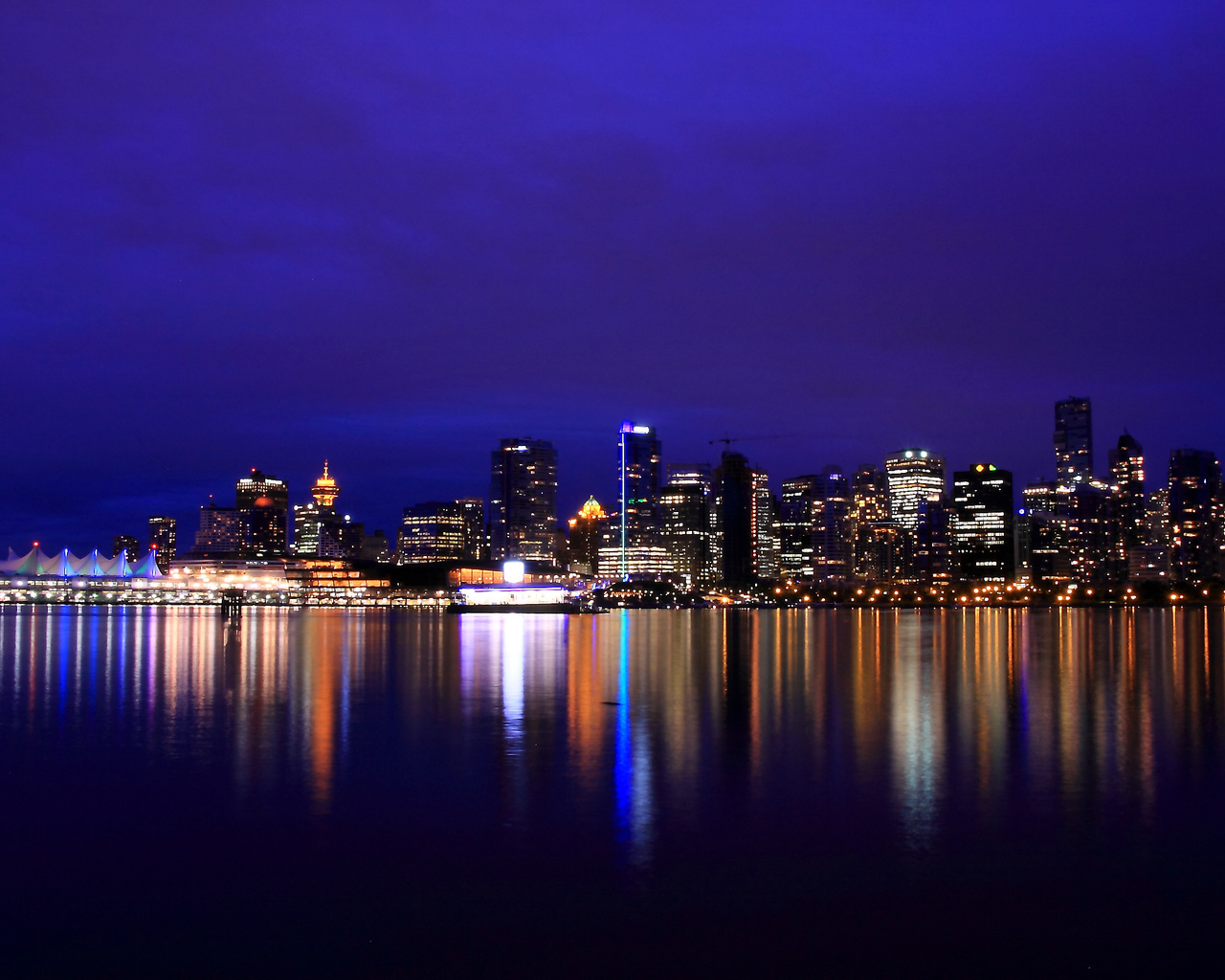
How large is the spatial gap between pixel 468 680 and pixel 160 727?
15.7 metres

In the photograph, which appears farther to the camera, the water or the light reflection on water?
the light reflection on water

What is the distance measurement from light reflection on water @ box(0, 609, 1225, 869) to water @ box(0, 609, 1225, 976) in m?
0.16

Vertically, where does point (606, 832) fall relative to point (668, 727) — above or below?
above

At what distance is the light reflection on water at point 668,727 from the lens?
64.7 feet

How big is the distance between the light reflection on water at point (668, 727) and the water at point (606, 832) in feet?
0.52

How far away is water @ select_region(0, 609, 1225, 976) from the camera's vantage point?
12.3 meters

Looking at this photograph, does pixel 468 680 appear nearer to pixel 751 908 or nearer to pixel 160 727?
pixel 160 727

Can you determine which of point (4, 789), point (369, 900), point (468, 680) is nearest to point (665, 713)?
point (468, 680)

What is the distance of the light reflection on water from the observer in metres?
19.7

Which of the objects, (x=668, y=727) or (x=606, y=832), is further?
(x=668, y=727)

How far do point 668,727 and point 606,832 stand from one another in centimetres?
1201

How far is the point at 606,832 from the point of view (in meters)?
17.2

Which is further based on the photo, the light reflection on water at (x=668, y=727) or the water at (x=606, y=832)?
the light reflection on water at (x=668, y=727)

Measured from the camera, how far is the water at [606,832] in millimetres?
12273
